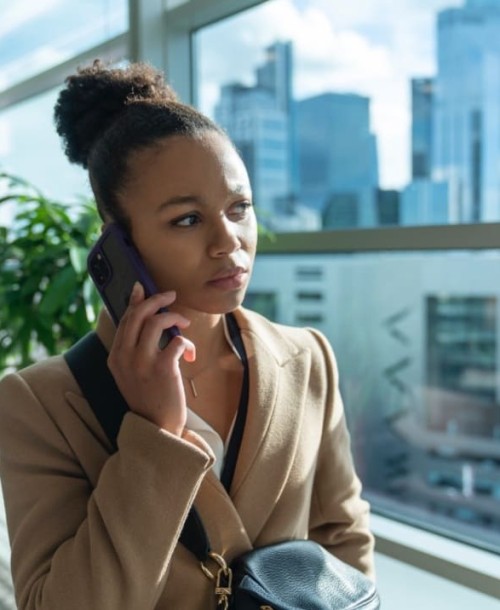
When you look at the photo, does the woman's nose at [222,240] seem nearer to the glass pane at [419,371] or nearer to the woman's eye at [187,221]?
the woman's eye at [187,221]

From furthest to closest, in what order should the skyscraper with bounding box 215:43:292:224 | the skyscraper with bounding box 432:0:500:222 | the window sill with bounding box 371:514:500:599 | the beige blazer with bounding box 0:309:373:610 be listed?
the skyscraper with bounding box 215:43:292:224 < the skyscraper with bounding box 432:0:500:222 < the window sill with bounding box 371:514:500:599 < the beige blazer with bounding box 0:309:373:610

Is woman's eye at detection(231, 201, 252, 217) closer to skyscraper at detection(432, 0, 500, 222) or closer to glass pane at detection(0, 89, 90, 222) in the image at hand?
skyscraper at detection(432, 0, 500, 222)

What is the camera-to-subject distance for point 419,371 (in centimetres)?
181

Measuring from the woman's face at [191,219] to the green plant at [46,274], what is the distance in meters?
0.95

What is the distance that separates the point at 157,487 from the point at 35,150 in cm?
275

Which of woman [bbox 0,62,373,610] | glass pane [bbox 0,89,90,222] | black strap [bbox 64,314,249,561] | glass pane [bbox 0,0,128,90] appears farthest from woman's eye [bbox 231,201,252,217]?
glass pane [bbox 0,89,90,222]

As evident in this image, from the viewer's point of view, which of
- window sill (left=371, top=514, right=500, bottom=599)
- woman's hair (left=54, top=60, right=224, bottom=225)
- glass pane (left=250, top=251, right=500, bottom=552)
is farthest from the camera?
glass pane (left=250, top=251, right=500, bottom=552)

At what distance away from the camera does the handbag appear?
82 cm

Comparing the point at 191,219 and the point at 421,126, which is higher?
the point at 421,126

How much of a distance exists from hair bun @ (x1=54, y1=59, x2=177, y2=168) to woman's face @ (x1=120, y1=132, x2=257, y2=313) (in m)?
0.11

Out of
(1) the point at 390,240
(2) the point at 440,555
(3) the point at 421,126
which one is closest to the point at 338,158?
(3) the point at 421,126

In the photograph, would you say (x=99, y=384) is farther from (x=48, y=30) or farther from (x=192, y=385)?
(x=48, y=30)

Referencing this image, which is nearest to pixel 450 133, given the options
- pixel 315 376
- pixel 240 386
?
pixel 315 376

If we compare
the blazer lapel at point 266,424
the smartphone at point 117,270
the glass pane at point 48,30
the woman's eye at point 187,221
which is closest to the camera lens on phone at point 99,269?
the smartphone at point 117,270
